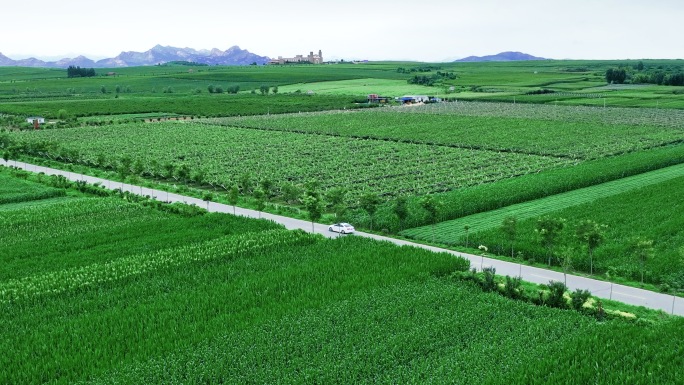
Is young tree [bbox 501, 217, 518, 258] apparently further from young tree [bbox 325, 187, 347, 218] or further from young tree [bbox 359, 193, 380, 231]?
young tree [bbox 325, 187, 347, 218]

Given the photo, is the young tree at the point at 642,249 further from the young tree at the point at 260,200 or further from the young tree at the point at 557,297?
the young tree at the point at 260,200

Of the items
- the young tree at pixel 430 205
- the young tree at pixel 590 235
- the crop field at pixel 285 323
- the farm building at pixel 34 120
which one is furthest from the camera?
the farm building at pixel 34 120

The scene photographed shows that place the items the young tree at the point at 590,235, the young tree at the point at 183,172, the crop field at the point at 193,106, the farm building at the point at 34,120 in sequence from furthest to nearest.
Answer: the crop field at the point at 193,106, the farm building at the point at 34,120, the young tree at the point at 183,172, the young tree at the point at 590,235

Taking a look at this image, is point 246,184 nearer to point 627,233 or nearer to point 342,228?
point 342,228

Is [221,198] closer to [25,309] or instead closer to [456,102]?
[25,309]

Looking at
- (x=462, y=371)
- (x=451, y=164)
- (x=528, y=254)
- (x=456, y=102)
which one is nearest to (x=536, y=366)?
(x=462, y=371)

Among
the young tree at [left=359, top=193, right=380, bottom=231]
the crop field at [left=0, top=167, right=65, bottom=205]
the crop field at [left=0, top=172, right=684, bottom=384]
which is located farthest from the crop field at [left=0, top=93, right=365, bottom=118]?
the crop field at [left=0, top=172, right=684, bottom=384]

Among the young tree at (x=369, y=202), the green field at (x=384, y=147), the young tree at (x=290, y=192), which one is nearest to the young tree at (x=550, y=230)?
the green field at (x=384, y=147)
